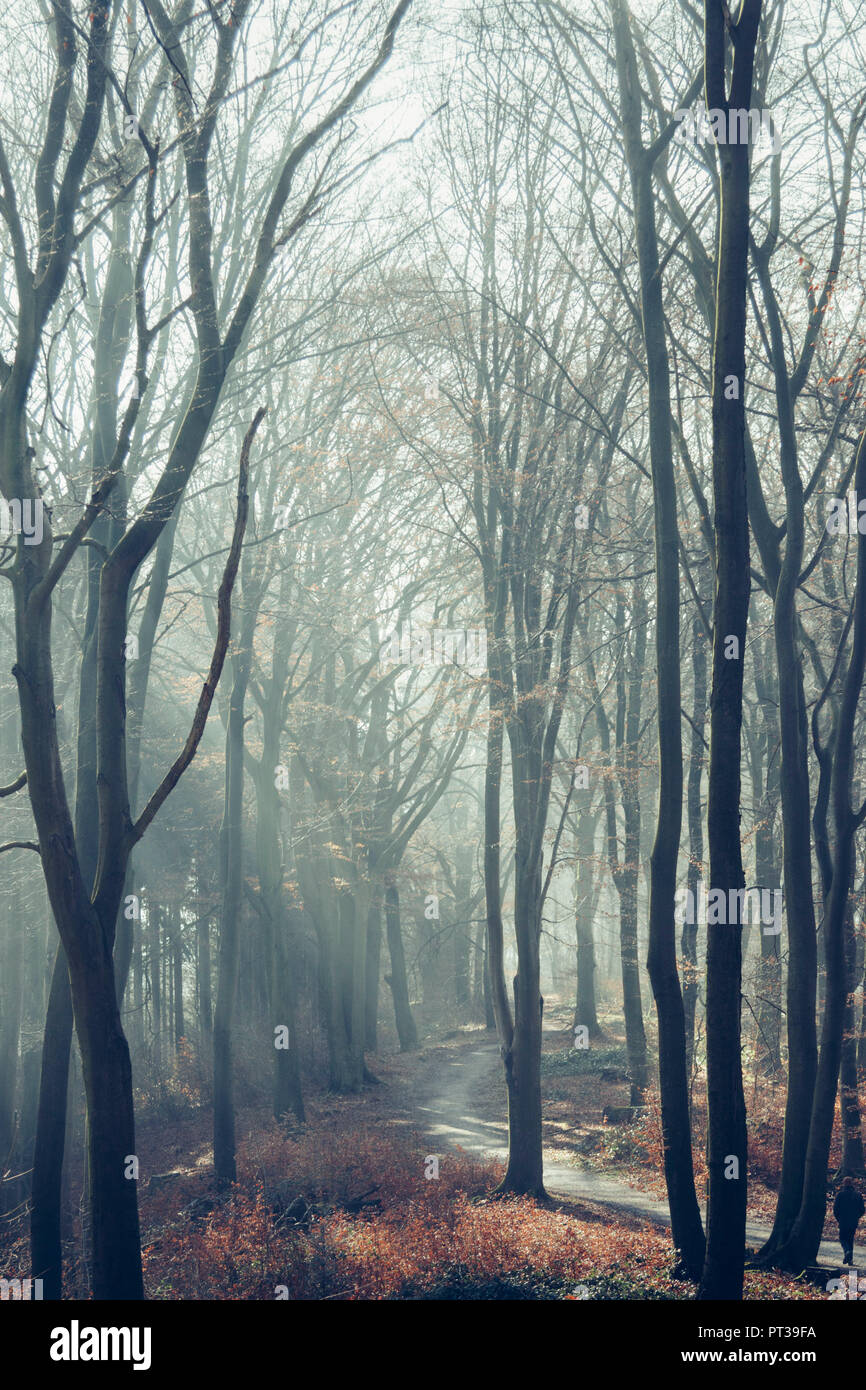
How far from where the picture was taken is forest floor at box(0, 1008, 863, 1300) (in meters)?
8.08

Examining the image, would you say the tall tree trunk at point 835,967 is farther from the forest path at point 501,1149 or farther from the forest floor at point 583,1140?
the forest floor at point 583,1140

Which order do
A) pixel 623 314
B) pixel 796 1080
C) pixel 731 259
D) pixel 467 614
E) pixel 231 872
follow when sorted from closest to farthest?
pixel 731 259, pixel 796 1080, pixel 623 314, pixel 231 872, pixel 467 614

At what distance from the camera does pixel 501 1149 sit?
52.1ft

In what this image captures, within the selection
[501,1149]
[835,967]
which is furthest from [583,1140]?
[835,967]

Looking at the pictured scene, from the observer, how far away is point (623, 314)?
1255 cm

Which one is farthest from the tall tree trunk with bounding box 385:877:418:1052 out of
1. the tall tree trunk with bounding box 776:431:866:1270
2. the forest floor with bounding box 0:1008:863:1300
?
the tall tree trunk with bounding box 776:431:866:1270

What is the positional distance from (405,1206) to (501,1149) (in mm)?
4972

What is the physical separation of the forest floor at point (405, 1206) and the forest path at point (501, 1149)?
0.17 feet

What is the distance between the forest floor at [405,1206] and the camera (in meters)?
8.08

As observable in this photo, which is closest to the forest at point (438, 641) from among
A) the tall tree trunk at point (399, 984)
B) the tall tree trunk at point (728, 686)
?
the tall tree trunk at point (728, 686)
